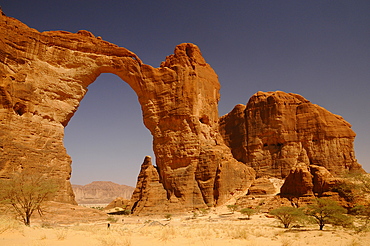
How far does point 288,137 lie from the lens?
2023 inches

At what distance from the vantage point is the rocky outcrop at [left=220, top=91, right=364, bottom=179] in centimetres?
4825

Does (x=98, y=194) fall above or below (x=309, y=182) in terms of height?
below

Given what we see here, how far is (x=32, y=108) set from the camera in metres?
28.2

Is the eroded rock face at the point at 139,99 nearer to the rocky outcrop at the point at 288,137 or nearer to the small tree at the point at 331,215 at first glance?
the rocky outcrop at the point at 288,137

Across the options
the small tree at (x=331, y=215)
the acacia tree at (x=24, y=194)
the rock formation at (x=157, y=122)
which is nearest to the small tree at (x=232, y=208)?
the rock formation at (x=157, y=122)

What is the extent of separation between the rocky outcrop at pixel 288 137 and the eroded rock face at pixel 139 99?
548 inches

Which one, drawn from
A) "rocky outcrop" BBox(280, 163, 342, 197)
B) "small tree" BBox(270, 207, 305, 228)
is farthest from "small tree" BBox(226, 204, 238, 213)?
"small tree" BBox(270, 207, 305, 228)

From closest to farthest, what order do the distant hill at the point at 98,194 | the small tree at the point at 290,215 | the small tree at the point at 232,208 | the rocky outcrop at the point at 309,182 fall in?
the small tree at the point at 290,215, the rocky outcrop at the point at 309,182, the small tree at the point at 232,208, the distant hill at the point at 98,194

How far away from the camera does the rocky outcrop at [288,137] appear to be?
158ft

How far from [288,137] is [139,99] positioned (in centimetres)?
2714

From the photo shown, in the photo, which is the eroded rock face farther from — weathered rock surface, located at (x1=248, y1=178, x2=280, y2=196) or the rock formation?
weathered rock surface, located at (x1=248, y1=178, x2=280, y2=196)

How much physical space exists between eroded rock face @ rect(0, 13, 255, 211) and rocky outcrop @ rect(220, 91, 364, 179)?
1392cm

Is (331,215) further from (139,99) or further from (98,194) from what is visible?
(98,194)

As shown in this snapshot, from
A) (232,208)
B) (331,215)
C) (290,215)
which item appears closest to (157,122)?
(232,208)
